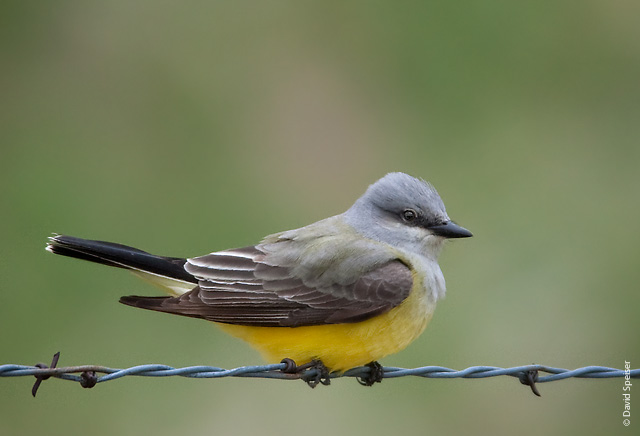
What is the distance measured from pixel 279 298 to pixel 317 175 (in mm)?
4298

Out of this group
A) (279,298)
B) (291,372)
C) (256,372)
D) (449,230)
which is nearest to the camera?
(256,372)

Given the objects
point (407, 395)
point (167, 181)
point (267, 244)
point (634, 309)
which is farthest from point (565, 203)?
point (267, 244)

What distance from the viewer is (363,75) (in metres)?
10.1

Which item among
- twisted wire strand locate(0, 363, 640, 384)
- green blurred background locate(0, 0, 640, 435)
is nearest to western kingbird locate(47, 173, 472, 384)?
twisted wire strand locate(0, 363, 640, 384)

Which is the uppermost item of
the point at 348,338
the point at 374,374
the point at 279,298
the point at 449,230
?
the point at 449,230

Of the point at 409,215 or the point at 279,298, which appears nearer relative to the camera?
the point at 279,298

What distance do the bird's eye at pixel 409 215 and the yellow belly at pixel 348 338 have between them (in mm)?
544

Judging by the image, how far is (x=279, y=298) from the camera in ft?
17.0

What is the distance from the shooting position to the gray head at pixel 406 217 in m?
5.54

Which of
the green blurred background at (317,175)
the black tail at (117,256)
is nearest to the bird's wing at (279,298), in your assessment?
the black tail at (117,256)

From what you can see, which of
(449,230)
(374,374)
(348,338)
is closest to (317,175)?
(449,230)

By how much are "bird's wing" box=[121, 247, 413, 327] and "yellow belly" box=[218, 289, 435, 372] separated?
2.5 inches

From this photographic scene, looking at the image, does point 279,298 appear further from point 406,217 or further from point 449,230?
point 449,230

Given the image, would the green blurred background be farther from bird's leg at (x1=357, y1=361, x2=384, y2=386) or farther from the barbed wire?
the barbed wire
